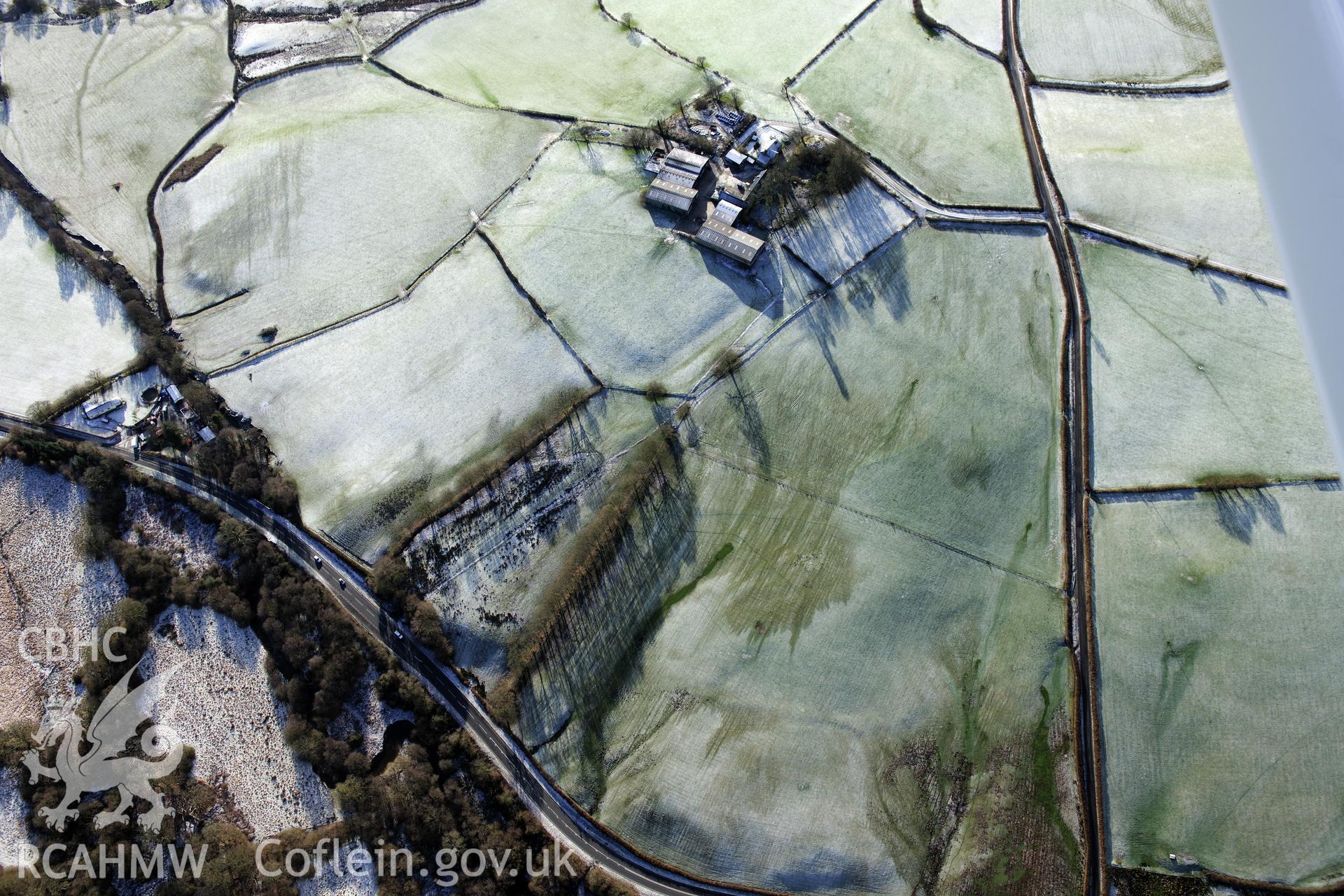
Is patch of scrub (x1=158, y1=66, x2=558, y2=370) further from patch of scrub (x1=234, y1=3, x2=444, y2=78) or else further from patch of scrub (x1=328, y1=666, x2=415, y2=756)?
patch of scrub (x1=328, y1=666, x2=415, y2=756)

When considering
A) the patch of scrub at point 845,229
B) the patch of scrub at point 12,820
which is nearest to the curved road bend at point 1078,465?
the patch of scrub at point 845,229

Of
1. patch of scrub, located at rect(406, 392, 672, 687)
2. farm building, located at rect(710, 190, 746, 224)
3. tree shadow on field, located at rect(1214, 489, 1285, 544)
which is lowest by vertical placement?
patch of scrub, located at rect(406, 392, 672, 687)

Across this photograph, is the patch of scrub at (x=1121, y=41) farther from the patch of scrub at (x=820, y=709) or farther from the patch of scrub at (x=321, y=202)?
the patch of scrub at (x=820, y=709)

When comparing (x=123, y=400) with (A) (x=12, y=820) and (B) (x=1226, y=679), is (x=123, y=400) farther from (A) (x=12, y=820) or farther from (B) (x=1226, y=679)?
(B) (x=1226, y=679)

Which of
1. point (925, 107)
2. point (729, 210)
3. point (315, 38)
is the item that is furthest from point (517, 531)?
point (315, 38)

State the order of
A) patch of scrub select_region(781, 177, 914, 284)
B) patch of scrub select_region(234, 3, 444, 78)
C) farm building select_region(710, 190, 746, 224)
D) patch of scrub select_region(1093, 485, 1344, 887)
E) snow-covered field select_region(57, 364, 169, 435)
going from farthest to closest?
patch of scrub select_region(234, 3, 444, 78), farm building select_region(710, 190, 746, 224), patch of scrub select_region(781, 177, 914, 284), snow-covered field select_region(57, 364, 169, 435), patch of scrub select_region(1093, 485, 1344, 887)

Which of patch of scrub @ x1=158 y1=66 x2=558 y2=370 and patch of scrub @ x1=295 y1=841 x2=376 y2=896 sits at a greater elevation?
patch of scrub @ x1=158 y1=66 x2=558 y2=370

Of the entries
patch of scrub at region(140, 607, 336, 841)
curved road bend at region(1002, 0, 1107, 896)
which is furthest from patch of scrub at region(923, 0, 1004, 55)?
patch of scrub at region(140, 607, 336, 841)
